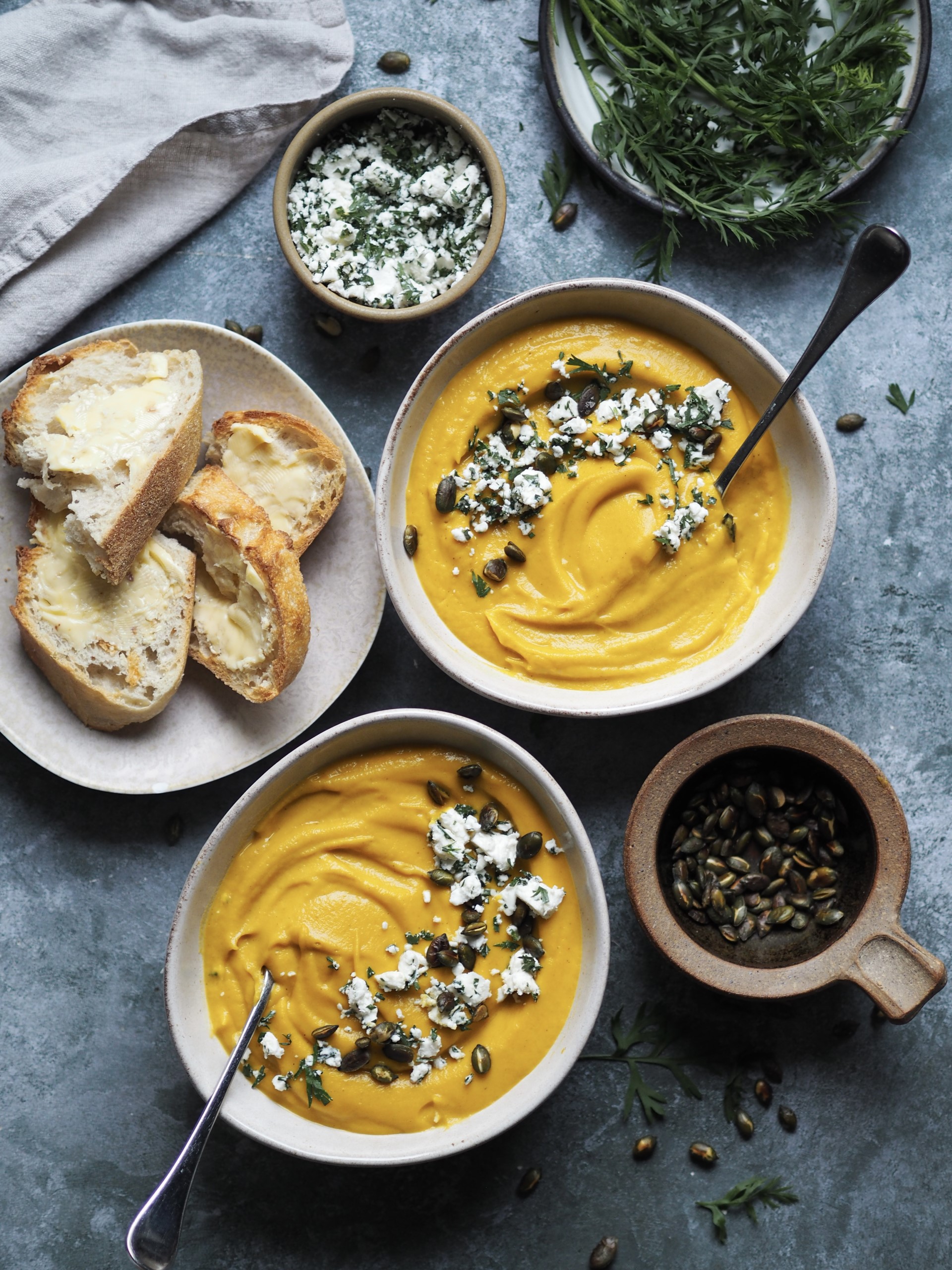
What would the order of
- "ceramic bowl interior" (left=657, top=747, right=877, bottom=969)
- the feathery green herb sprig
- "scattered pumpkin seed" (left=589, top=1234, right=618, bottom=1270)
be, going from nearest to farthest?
1. "ceramic bowl interior" (left=657, top=747, right=877, bottom=969)
2. the feathery green herb sprig
3. "scattered pumpkin seed" (left=589, top=1234, right=618, bottom=1270)

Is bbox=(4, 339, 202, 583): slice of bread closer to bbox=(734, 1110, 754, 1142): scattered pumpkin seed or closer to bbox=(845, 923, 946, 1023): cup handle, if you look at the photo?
bbox=(845, 923, 946, 1023): cup handle

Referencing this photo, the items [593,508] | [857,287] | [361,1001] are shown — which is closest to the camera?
[857,287]

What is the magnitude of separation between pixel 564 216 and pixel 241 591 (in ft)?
4.71

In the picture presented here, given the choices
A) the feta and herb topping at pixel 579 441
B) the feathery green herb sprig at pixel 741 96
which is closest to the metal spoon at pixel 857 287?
the feta and herb topping at pixel 579 441

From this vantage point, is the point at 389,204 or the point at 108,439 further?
the point at 389,204

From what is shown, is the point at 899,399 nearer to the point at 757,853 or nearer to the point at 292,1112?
the point at 757,853

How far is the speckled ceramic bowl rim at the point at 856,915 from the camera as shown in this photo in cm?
239

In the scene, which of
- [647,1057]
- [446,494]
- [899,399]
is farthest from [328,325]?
[647,1057]

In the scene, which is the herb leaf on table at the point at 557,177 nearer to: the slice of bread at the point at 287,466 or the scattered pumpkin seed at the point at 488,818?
the slice of bread at the point at 287,466

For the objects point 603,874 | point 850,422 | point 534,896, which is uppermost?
point 850,422

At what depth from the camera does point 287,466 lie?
2.65m

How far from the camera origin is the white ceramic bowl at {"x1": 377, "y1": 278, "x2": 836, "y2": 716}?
8.11ft

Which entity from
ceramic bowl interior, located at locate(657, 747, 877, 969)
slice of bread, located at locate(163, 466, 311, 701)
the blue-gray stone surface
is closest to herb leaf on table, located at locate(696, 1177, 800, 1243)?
the blue-gray stone surface

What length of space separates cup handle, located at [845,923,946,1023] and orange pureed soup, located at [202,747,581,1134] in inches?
27.8
